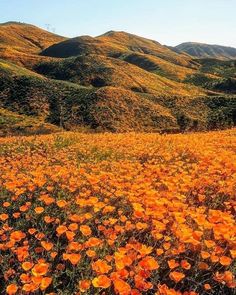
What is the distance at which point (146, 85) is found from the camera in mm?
63906

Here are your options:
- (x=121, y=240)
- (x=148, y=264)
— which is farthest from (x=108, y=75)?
(x=148, y=264)

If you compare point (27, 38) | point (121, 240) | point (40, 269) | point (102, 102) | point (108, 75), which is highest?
point (27, 38)

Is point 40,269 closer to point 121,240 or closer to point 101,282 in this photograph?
point 101,282

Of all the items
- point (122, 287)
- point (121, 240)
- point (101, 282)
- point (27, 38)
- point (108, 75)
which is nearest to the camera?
point (122, 287)

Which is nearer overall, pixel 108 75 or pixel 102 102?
pixel 102 102

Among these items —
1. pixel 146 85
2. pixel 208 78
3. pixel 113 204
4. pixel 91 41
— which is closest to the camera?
pixel 113 204

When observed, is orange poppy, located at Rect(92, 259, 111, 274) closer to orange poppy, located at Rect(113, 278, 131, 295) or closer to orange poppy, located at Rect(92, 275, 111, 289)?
orange poppy, located at Rect(92, 275, 111, 289)

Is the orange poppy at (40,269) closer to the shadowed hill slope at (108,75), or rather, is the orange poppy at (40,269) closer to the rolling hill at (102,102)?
the rolling hill at (102,102)

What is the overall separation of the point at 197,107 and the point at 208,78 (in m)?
38.4

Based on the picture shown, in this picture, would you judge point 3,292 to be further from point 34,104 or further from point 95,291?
point 34,104

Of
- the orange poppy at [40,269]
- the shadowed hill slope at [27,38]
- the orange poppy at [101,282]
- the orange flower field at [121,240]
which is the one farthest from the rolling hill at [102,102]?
the shadowed hill slope at [27,38]

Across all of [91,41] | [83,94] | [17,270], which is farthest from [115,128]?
[91,41]

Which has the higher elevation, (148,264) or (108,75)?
(108,75)

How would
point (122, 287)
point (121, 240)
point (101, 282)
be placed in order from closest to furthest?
point (122, 287) < point (101, 282) < point (121, 240)
